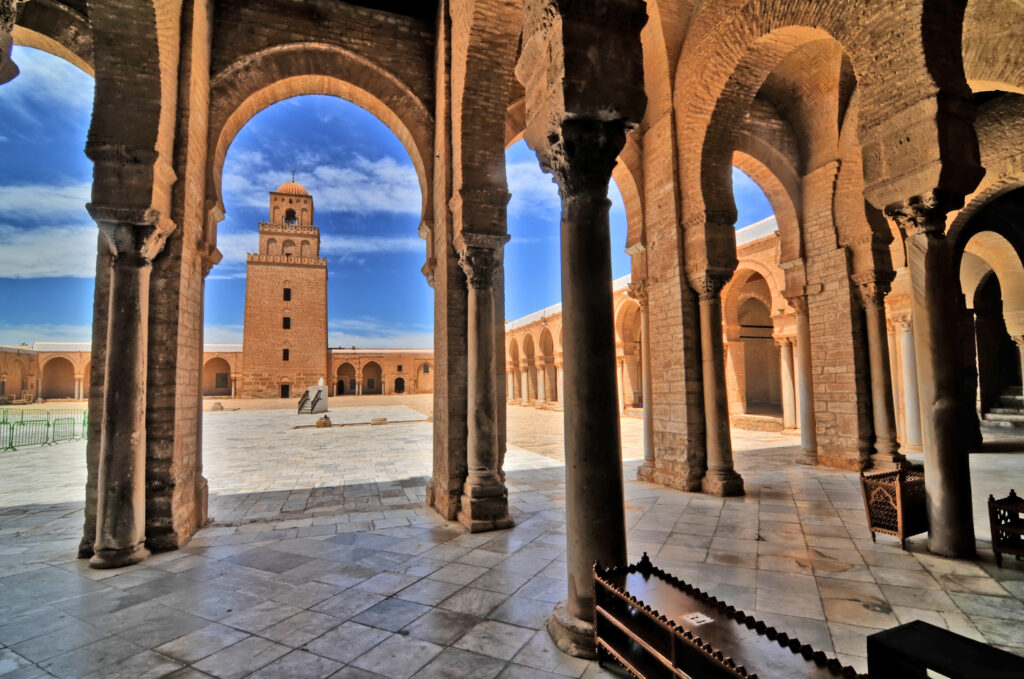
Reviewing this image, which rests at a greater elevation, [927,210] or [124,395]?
[927,210]

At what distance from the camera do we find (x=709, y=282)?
6961 mm

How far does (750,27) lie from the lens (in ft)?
20.4

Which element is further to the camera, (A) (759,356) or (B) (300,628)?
(A) (759,356)

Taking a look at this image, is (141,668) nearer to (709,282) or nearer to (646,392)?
(646,392)

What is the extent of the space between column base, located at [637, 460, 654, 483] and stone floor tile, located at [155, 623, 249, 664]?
19.8ft

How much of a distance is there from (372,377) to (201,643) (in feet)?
152

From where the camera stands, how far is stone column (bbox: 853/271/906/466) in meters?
7.92

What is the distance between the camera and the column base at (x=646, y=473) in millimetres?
7691

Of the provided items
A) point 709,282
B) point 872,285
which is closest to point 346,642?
point 709,282

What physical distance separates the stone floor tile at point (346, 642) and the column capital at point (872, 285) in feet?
29.1

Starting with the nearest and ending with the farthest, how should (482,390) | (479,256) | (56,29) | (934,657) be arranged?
(934,657)
(56,29)
(482,390)
(479,256)

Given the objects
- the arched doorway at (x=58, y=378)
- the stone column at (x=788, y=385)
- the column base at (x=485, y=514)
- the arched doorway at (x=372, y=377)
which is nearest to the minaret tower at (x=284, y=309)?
the arched doorway at (x=372, y=377)

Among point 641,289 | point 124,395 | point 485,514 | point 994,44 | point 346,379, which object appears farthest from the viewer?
point 346,379

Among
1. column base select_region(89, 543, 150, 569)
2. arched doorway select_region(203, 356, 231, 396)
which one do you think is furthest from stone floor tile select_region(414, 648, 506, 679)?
arched doorway select_region(203, 356, 231, 396)
